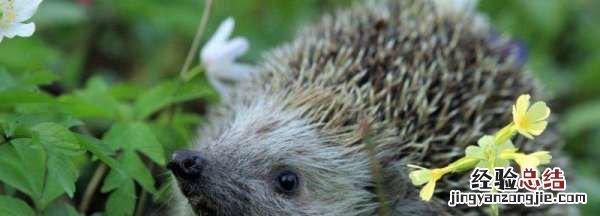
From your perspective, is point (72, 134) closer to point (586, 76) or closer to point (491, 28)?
point (491, 28)

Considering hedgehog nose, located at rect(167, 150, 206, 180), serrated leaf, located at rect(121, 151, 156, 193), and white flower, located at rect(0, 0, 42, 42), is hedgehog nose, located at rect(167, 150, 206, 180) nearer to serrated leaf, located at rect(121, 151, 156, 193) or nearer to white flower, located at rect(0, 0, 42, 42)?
serrated leaf, located at rect(121, 151, 156, 193)

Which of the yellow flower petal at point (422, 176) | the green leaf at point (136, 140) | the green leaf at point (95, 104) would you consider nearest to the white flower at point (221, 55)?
the green leaf at point (95, 104)

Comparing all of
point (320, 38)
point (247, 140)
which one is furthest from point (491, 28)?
point (247, 140)

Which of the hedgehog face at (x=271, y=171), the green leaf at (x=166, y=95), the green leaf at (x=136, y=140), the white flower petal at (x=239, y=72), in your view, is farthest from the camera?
the white flower petal at (x=239, y=72)

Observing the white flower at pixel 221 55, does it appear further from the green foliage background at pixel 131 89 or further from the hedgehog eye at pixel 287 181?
the hedgehog eye at pixel 287 181

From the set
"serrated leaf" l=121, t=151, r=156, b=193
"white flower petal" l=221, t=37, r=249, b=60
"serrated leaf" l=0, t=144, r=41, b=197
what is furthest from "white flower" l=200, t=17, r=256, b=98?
"serrated leaf" l=0, t=144, r=41, b=197
